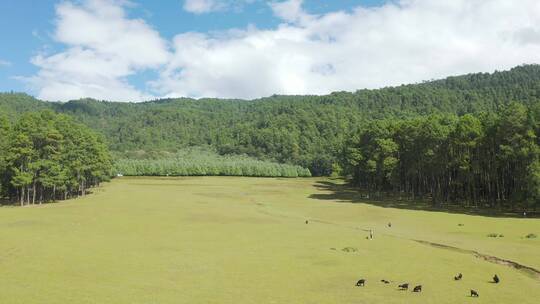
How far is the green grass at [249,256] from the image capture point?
2715 cm

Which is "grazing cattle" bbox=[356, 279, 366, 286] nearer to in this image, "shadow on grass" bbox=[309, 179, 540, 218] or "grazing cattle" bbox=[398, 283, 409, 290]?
"grazing cattle" bbox=[398, 283, 409, 290]

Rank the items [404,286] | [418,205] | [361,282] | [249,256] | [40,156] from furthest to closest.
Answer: [418,205], [40,156], [249,256], [361,282], [404,286]

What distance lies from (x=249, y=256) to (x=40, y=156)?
62.1 meters

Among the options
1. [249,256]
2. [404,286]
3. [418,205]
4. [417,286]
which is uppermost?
[418,205]

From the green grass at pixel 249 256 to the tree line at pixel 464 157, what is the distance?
471 inches

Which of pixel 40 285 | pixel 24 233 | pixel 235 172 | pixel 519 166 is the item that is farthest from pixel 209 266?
pixel 235 172

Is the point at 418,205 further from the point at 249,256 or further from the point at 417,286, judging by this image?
the point at 417,286

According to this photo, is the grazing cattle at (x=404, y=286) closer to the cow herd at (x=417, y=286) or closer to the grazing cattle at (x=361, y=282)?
the cow herd at (x=417, y=286)

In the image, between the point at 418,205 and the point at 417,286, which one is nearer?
the point at 417,286

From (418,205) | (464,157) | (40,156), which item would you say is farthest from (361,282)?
(40,156)

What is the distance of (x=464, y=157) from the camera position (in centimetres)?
8112

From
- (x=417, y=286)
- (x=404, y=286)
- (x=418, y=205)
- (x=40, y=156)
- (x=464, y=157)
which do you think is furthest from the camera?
(x=418, y=205)

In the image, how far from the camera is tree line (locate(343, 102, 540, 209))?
234 feet

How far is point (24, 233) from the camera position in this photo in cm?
4822
